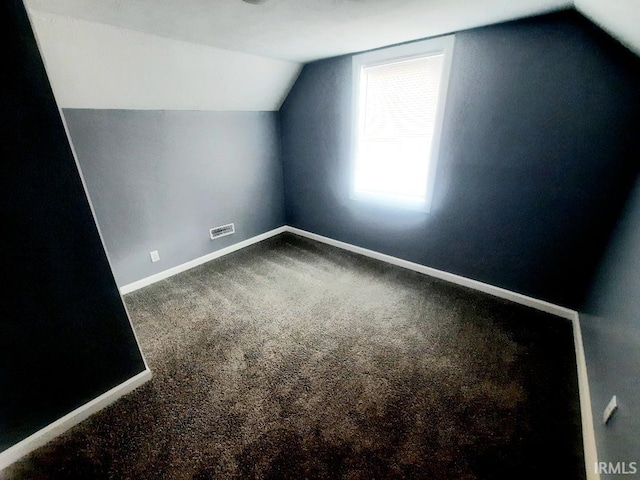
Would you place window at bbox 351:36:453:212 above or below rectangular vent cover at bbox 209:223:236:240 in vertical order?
above

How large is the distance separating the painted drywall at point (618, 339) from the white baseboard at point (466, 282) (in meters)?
0.30

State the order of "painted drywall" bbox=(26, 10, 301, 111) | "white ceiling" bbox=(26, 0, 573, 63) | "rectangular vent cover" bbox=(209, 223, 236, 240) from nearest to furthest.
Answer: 1. "white ceiling" bbox=(26, 0, 573, 63)
2. "painted drywall" bbox=(26, 10, 301, 111)
3. "rectangular vent cover" bbox=(209, 223, 236, 240)

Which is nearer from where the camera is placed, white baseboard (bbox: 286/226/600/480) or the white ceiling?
white baseboard (bbox: 286/226/600/480)

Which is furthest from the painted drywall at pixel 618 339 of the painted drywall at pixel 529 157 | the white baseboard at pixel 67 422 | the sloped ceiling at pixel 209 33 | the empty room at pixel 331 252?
the white baseboard at pixel 67 422

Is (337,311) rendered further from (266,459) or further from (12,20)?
(12,20)

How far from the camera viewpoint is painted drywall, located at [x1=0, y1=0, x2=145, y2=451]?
1085mm

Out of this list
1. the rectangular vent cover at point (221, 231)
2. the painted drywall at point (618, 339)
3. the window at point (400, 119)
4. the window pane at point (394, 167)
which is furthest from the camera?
the rectangular vent cover at point (221, 231)

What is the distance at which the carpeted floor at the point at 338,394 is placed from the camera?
4.22 ft

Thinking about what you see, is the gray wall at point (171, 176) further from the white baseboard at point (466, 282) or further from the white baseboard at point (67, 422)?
the white baseboard at point (67, 422)

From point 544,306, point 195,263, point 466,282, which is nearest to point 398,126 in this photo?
point 466,282

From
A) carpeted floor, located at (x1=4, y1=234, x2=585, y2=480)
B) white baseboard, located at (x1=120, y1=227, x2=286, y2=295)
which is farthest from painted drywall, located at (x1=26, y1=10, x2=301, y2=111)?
carpeted floor, located at (x1=4, y1=234, x2=585, y2=480)

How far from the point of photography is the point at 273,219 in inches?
155

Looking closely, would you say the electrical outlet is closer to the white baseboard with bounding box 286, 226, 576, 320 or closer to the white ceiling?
the white baseboard with bounding box 286, 226, 576, 320

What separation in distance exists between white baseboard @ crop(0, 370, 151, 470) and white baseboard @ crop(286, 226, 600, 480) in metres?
2.31
